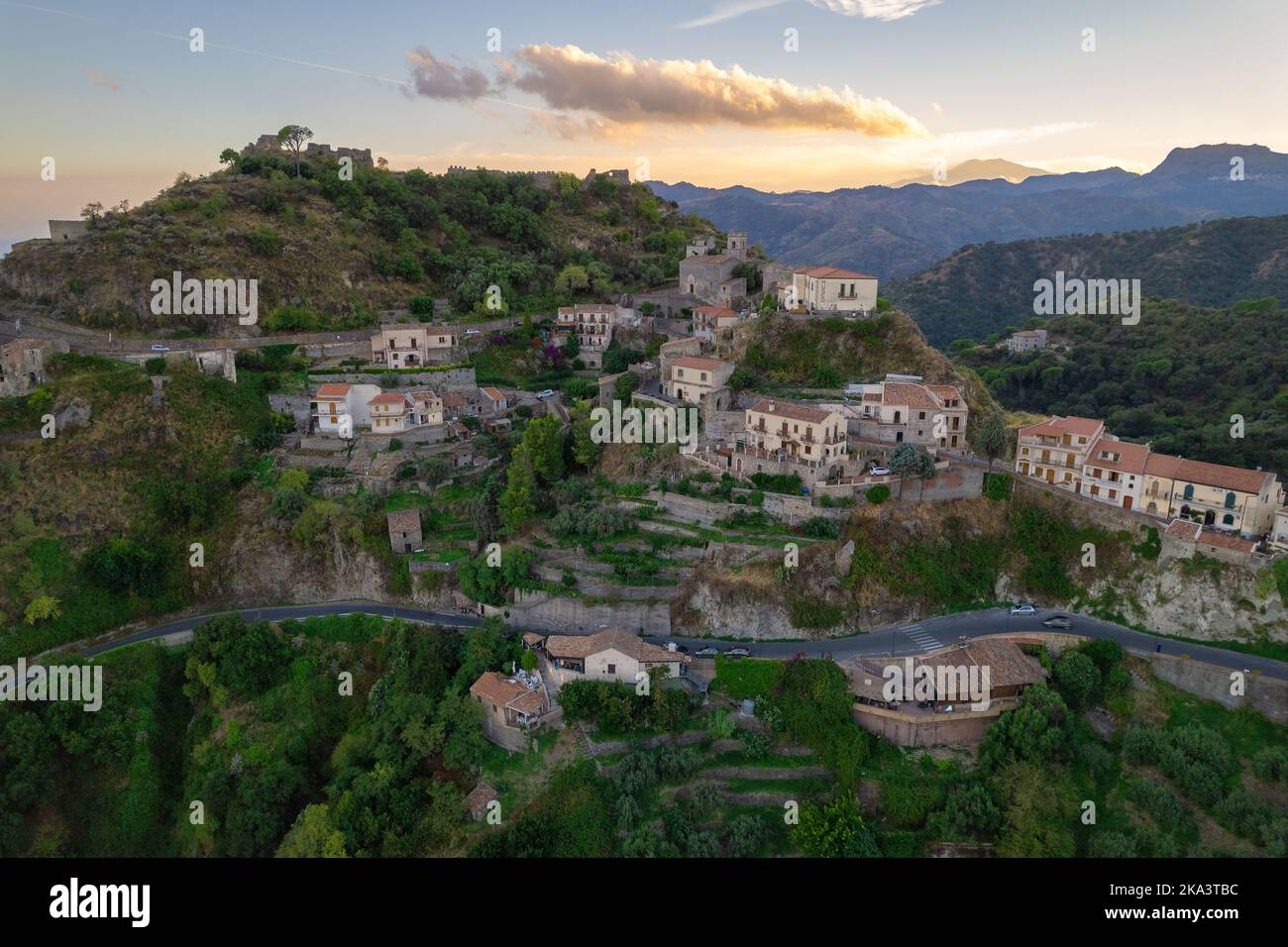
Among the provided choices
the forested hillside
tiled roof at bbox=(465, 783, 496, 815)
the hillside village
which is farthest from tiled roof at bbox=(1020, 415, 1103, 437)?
tiled roof at bbox=(465, 783, 496, 815)

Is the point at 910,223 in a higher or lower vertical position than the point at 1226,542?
higher

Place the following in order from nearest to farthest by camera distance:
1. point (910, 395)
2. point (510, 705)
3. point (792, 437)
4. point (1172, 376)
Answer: point (510, 705)
point (792, 437)
point (910, 395)
point (1172, 376)

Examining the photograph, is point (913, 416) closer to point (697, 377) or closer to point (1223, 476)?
point (697, 377)

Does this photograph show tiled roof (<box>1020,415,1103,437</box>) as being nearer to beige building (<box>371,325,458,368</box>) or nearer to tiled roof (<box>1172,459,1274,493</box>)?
tiled roof (<box>1172,459,1274,493</box>)

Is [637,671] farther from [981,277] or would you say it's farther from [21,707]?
[981,277]

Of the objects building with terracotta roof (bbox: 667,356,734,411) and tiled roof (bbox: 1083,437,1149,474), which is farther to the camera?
building with terracotta roof (bbox: 667,356,734,411)

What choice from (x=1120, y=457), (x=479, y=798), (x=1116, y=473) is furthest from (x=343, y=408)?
(x=1120, y=457)

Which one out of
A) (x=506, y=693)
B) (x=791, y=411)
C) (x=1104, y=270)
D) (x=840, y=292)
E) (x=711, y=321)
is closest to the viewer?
(x=506, y=693)
